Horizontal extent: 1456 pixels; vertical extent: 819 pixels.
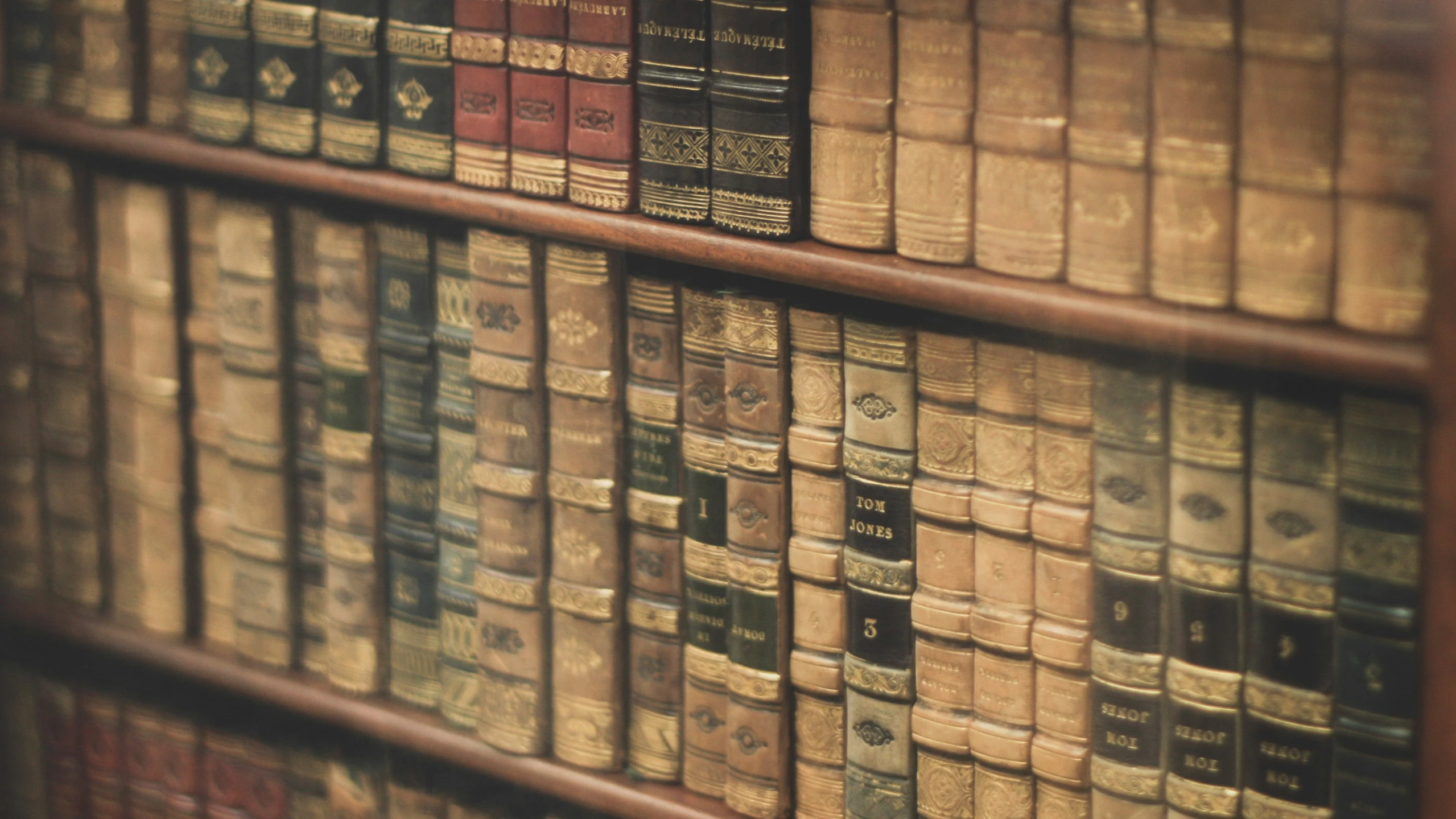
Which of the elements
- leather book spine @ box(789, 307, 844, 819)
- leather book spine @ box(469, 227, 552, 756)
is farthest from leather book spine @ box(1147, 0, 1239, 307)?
leather book spine @ box(469, 227, 552, 756)

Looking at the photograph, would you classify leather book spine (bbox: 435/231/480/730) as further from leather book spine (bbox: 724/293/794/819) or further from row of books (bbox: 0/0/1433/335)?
leather book spine (bbox: 724/293/794/819)

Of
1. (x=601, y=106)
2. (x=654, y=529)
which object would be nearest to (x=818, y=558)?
(x=654, y=529)

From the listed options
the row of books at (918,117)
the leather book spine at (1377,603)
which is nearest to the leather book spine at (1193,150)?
the row of books at (918,117)

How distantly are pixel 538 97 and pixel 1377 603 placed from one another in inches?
28.3

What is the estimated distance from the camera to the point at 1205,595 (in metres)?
1.06

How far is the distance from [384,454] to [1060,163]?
70 cm

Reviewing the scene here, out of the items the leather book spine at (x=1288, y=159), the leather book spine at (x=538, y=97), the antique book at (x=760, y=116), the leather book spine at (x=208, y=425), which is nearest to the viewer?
the leather book spine at (x=1288, y=159)

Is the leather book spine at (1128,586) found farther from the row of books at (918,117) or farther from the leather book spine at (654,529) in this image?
the leather book spine at (654,529)

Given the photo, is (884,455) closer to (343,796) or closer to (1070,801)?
(1070,801)

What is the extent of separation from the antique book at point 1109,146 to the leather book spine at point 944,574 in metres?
0.12

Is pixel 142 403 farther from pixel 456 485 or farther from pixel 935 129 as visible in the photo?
pixel 935 129

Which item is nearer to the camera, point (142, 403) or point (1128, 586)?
point (1128, 586)

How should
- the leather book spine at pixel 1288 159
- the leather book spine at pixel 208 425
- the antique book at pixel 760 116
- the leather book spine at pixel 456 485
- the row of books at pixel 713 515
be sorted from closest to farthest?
the leather book spine at pixel 1288 159, the row of books at pixel 713 515, the antique book at pixel 760 116, the leather book spine at pixel 456 485, the leather book spine at pixel 208 425

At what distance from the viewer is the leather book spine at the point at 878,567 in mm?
1169
